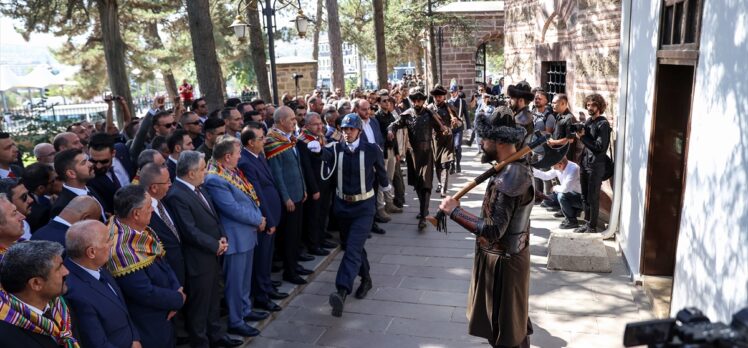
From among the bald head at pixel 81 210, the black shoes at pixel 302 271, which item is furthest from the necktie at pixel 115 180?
the black shoes at pixel 302 271

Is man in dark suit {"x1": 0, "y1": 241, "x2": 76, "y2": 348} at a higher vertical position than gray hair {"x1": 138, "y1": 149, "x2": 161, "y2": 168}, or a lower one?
lower

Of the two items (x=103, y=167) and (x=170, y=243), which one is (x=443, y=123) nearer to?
(x=103, y=167)

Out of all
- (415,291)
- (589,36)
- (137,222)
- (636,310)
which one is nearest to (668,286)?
(636,310)

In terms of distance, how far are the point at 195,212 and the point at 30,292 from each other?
1.60 m

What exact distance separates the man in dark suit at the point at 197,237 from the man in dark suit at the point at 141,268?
407 mm

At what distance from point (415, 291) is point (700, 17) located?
11.7 feet

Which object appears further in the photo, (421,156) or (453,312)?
(421,156)

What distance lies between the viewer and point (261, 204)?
16.7 feet

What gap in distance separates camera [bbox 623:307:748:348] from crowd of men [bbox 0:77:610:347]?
2.55 metres

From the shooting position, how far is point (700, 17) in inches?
158

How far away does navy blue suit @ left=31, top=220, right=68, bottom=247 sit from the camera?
3.21 metres

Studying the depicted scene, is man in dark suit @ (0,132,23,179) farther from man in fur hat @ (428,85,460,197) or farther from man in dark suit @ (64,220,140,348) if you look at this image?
man in fur hat @ (428,85,460,197)

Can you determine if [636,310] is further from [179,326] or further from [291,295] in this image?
[179,326]

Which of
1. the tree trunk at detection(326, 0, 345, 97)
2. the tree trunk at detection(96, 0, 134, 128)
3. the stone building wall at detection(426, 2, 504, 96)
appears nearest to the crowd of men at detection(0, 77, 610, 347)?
the tree trunk at detection(326, 0, 345, 97)
